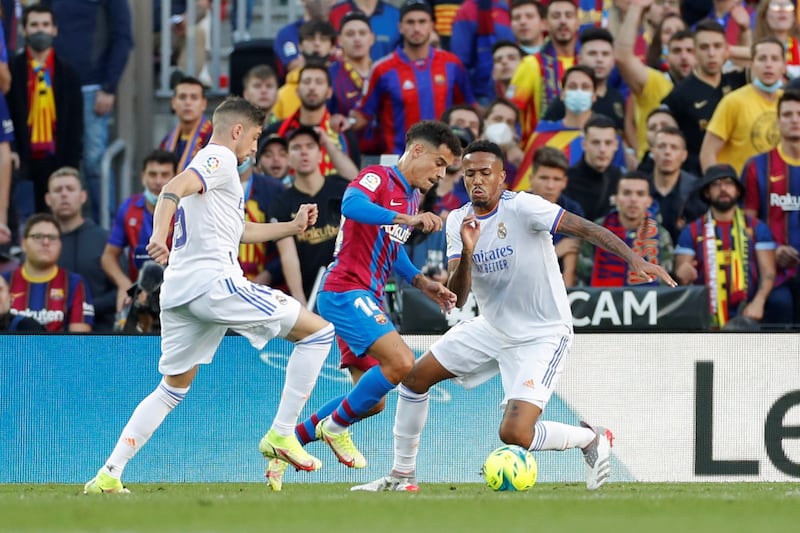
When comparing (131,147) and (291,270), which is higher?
(131,147)

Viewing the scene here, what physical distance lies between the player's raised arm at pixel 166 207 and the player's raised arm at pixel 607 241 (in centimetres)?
212

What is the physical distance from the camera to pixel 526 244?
9250mm

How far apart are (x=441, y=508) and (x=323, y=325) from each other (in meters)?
1.92

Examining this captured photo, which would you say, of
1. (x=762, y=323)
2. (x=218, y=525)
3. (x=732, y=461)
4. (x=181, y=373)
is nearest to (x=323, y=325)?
(x=181, y=373)

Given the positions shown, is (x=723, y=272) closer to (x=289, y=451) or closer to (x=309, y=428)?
(x=309, y=428)

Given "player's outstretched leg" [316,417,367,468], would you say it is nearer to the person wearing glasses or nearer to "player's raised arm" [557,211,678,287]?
"player's raised arm" [557,211,678,287]

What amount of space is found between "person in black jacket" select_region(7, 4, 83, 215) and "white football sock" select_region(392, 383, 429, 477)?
5829 mm

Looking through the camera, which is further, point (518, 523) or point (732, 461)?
point (732, 461)

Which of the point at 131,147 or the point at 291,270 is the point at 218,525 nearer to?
the point at 291,270

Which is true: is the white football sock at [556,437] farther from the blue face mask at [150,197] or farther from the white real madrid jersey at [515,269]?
the blue face mask at [150,197]

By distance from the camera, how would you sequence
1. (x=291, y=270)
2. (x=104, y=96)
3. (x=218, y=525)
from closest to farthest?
1. (x=218, y=525)
2. (x=291, y=270)
3. (x=104, y=96)

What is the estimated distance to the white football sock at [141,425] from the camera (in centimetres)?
896

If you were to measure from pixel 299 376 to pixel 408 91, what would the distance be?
533 cm

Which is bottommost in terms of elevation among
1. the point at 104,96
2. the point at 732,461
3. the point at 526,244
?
the point at 732,461
